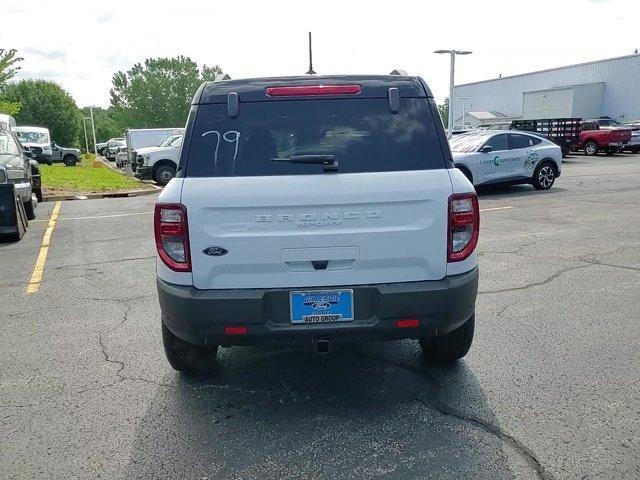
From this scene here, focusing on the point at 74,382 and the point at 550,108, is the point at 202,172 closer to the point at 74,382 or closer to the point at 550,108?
the point at 74,382

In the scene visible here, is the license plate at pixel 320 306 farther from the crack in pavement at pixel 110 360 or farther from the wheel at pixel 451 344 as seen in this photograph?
the crack in pavement at pixel 110 360

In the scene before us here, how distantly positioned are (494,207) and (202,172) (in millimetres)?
9571

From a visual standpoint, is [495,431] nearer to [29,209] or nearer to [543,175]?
[29,209]

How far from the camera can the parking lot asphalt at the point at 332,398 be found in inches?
107

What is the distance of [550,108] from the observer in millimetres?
49125

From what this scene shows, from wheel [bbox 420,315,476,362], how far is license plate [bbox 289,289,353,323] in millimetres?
928

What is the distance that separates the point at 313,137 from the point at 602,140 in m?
28.7

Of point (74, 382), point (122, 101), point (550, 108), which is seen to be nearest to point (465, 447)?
point (74, 382)

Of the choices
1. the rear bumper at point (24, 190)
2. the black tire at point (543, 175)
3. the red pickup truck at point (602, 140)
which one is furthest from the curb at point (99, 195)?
the red pickup truck at point (602, 140)

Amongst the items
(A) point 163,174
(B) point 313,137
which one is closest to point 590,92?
(A) point 163,174

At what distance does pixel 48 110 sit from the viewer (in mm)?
66312

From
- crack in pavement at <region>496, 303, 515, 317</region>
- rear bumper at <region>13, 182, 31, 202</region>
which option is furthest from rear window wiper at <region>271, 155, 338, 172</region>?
rear bumper at <region>13, 182, 31, 202</region>

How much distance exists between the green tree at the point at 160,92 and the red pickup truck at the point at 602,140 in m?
70.7

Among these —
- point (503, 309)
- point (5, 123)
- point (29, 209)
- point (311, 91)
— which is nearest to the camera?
point (311, 91)
